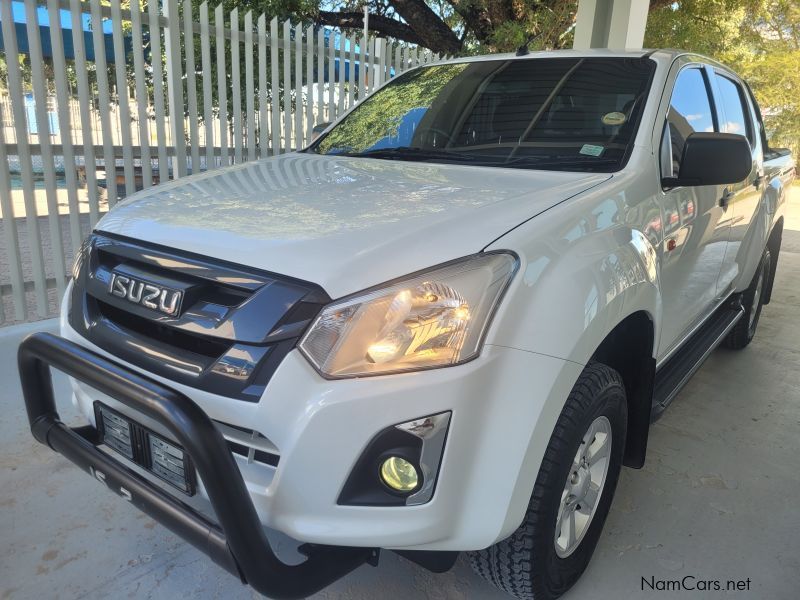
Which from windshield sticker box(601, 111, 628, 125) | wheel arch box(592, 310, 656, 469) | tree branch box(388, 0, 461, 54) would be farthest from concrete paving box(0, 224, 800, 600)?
tree branch box(388, 0, 461, 54)

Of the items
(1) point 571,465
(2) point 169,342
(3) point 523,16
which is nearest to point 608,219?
(1) point 571,465

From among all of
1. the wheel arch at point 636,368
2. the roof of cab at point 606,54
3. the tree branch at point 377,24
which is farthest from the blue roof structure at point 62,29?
the tree branch at point 377,24

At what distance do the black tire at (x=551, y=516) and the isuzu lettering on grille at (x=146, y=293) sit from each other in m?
1.02

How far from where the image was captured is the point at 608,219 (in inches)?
73.5

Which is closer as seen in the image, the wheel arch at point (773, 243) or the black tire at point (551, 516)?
the black tire at point (551, 516)

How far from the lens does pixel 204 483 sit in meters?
1.35

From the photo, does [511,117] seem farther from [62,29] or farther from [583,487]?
[62,29]

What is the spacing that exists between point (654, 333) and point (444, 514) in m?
1.11

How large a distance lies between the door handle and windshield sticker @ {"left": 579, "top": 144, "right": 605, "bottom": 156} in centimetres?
90

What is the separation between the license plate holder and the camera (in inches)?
62.7

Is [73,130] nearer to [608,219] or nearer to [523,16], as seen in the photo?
[608,219]

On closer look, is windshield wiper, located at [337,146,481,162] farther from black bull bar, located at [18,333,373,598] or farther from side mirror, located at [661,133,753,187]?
black bull bar, located at [18,333,373,598]

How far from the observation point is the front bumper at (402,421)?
1388mm

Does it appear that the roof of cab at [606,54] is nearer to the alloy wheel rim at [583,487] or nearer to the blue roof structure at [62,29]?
the alloy wheel rim at [583,487]
